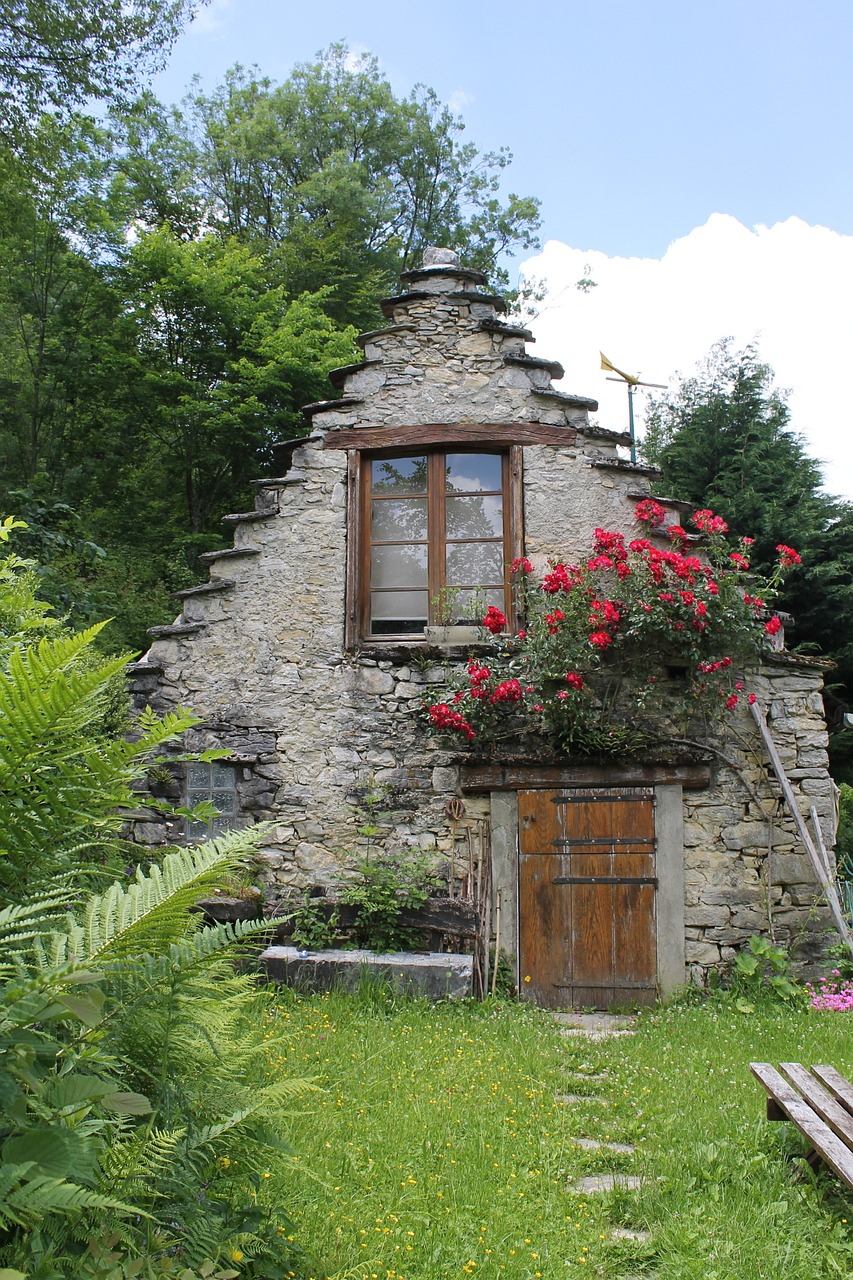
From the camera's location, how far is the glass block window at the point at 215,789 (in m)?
7.20

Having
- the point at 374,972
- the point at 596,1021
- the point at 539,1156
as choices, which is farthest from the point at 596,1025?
the point at 539,1156

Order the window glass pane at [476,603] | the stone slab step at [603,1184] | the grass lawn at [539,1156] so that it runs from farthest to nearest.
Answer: the window glass pane at [476,603] < the stone slab step at [603,1184] < the grass lawn at [539,1156]

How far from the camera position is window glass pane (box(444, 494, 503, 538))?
300 inches

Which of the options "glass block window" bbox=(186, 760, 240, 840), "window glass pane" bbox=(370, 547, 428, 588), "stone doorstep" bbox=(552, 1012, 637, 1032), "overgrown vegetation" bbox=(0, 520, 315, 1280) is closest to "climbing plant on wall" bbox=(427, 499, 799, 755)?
"window glass pane" bbox=(370, 547, 428, 588)

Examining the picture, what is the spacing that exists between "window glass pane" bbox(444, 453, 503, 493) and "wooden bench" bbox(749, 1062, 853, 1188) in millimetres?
4877

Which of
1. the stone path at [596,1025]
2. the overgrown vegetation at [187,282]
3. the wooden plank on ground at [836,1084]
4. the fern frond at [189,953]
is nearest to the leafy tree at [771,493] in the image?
the overgrown vegetation at [187,282]

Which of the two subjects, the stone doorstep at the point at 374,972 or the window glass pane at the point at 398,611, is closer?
the stone doorstep at the point at 374,972

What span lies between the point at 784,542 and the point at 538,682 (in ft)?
24.4

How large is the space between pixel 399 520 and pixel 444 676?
1388 mm

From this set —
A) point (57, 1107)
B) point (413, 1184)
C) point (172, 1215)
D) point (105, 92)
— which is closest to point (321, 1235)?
point (413, 1184)

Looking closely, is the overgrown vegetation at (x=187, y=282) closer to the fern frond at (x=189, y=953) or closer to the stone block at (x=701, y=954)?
the stone block at (x=701, y=954)

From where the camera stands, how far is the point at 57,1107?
3.98 ft

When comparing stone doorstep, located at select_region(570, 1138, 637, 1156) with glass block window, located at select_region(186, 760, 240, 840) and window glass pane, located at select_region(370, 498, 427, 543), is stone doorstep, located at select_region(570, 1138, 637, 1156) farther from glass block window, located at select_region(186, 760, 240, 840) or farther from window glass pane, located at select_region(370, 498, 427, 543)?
window glass pane, located at select_region(370, 498, 427, 543)

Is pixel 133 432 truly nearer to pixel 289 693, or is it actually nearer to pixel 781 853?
pixel 289 693
